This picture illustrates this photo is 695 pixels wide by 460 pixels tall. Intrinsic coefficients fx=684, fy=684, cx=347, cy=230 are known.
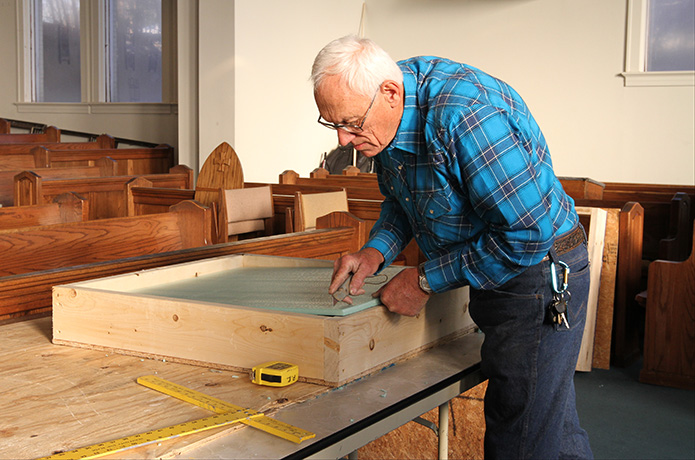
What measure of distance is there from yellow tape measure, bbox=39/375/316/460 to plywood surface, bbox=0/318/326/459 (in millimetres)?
11

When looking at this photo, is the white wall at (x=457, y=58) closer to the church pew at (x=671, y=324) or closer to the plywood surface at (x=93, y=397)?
the church pew at (x=671, y=324)

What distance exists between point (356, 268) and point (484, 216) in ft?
1.04

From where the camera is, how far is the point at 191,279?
1.74 meters

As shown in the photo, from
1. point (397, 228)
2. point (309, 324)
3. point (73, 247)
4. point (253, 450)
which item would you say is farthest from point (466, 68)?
point (73, 247)

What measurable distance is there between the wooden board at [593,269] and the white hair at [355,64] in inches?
109

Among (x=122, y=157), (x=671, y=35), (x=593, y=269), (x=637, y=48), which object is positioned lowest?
(x=593, y=269)

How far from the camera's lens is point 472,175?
126 cm

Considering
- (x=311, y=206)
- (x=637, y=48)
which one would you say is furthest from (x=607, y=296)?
(x=637, y=48)

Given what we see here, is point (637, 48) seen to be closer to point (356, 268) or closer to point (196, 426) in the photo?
point (356, 268)

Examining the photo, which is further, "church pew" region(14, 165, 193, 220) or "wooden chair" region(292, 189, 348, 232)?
"church pew" region(14, 165, 193, 220)

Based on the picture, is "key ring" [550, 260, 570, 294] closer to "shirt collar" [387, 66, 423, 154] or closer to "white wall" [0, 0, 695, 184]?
"shirt collar" [387, 66, 423, 154]

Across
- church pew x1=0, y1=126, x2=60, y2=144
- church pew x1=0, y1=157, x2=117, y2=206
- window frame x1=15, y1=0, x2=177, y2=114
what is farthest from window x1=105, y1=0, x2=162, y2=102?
church pew x1=0, y1=157, x2=117, y2=206

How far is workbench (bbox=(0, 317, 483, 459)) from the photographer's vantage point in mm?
997

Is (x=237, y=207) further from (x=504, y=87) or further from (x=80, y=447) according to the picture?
(x=80, y=447)
